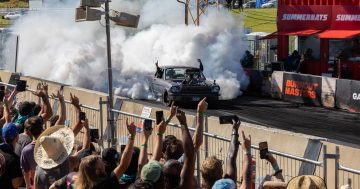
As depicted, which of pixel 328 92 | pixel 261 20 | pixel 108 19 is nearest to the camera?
pixel 108 19

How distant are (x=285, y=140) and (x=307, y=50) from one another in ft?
75.0

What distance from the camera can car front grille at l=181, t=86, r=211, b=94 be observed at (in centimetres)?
2533

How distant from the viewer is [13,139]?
8648 mm

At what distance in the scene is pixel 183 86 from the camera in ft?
83.2

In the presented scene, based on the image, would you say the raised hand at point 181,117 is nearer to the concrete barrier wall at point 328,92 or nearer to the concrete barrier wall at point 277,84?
the concrete barrier wall at point 328,92

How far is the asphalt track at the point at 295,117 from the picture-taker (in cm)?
2095

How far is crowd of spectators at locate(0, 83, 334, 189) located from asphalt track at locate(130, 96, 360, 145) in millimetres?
12186

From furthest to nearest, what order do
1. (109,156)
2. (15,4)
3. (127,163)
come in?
(15,4) < (109,156) < (127,163)

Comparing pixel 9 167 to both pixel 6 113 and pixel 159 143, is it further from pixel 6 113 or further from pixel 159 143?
pixel 6 113

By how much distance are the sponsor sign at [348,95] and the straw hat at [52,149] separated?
1769cm

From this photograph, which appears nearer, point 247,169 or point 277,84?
point 247,169

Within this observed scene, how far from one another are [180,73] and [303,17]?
29.4ft

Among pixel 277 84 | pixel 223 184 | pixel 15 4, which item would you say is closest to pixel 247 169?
pixel 223 184

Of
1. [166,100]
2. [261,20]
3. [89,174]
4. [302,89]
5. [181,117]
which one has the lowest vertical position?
[166,100]
